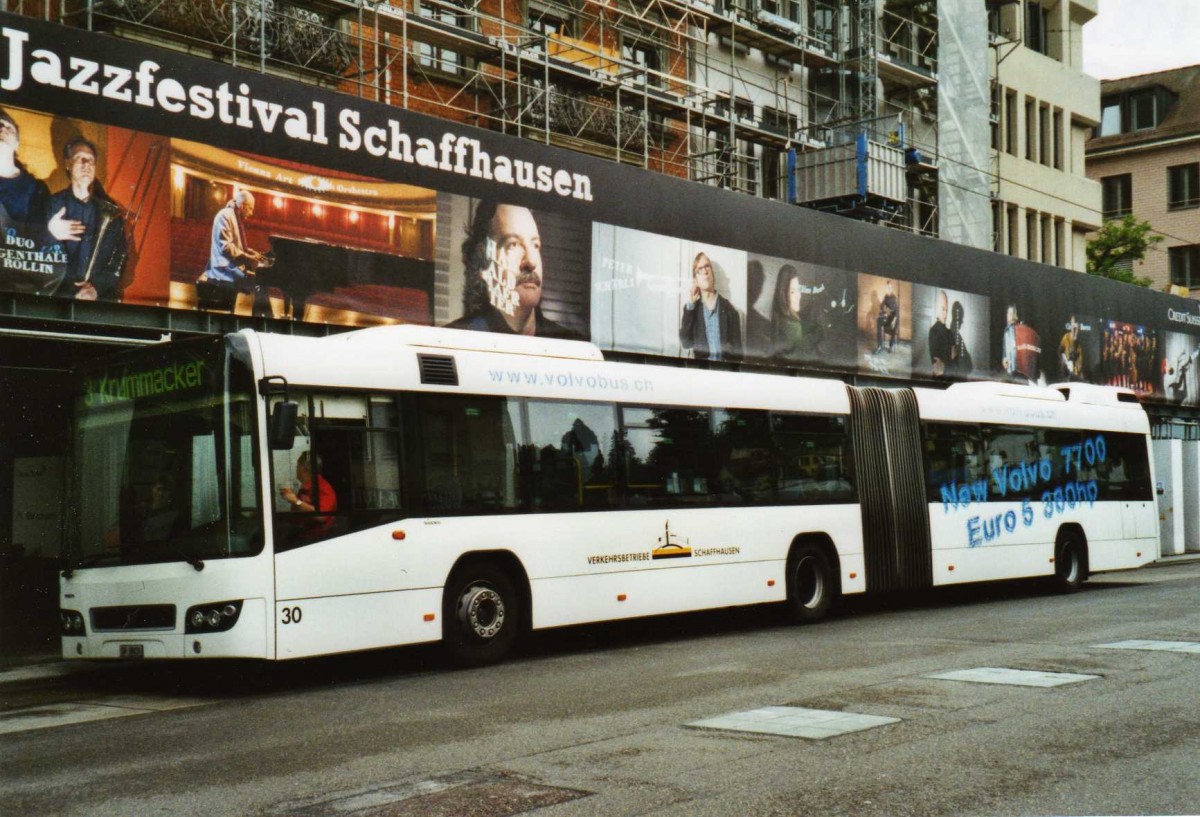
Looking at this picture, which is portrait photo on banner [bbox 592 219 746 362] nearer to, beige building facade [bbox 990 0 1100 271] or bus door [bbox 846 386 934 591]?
bus door [bbox 846 386 934 591]

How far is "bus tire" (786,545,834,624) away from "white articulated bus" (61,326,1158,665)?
33 millimetres

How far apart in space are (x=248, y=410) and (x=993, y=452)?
39.8ft

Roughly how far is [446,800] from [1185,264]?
208ft

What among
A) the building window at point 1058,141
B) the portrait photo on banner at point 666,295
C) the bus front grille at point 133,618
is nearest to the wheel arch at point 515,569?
the bus front grille at point 133,618

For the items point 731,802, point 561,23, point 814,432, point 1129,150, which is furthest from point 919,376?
point 1129,150

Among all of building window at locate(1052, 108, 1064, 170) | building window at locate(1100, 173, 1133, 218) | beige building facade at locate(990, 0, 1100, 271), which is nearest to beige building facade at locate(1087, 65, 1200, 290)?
building window at locate(1100, 173, 1133, 218)

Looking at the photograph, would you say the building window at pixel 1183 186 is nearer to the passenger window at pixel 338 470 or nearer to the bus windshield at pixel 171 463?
the passenger window at pixel 338 470

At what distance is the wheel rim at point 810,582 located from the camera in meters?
16.5

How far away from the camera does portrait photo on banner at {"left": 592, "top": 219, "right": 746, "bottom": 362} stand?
22.2 metres

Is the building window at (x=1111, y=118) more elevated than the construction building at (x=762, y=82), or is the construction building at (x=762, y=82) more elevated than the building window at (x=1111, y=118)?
the building window at (x=1111, y=118)

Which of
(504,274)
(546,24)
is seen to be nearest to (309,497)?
(504,274)

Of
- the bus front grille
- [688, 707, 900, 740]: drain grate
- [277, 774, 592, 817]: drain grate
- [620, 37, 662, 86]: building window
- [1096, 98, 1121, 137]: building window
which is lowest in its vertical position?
[688, 707, 900, 740]: drain grate

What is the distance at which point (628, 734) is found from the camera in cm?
821

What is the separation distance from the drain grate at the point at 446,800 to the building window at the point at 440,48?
1847 cm
